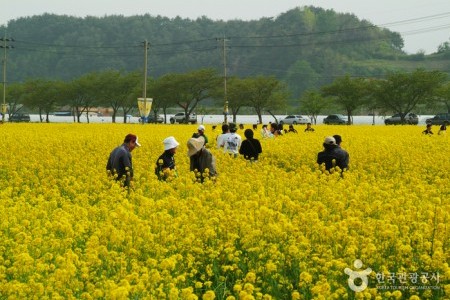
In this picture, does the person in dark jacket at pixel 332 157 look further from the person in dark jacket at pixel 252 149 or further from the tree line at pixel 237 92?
the tree line at pixel 237 92

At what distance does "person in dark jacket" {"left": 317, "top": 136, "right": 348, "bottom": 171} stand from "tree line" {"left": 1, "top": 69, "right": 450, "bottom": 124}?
4528cm

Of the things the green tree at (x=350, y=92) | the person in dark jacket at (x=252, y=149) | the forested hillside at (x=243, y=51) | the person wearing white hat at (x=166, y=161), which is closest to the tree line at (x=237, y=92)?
the green tree at (x=350, y=92)

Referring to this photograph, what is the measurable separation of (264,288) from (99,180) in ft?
20.8

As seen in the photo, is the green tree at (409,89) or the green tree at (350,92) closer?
the green tree at (409,89)

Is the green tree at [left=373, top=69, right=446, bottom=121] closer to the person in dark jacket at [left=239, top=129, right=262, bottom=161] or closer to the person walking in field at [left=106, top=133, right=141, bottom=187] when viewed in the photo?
the person in dark jacket at [left=239, top=129, right=262, bottom=161]

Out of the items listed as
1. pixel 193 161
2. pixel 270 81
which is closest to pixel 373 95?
pixel 270 81

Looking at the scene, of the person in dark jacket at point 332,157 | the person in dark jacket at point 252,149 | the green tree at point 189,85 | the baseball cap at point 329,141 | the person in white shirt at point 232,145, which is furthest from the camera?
the green tree at point 189,85

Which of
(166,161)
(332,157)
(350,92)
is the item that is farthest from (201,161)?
(350,92)

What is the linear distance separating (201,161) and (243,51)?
513 feet

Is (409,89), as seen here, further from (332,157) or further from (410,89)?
(332,157)

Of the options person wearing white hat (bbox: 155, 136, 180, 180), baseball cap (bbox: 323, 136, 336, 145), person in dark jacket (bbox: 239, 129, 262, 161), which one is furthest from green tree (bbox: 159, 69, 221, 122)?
person wearing white hat (bbox: 155, 136, 180, 180)

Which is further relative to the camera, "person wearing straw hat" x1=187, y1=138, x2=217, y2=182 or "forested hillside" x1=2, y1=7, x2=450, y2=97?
"forested hillside" x1=2, y1=7, x2=450, y2=97

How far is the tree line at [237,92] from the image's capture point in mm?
69375

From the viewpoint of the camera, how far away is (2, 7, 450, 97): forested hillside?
154m
